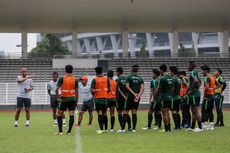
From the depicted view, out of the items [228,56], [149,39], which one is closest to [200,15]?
[228,56]

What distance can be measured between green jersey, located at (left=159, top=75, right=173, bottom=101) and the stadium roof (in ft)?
66.3

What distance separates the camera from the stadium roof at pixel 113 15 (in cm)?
3609

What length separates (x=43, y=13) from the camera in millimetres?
39000

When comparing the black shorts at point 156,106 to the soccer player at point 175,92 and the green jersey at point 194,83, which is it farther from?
the green jersey at point 194,83

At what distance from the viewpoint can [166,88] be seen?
52.0ft

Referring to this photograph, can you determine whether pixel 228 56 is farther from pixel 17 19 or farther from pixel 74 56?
pixel 17 19

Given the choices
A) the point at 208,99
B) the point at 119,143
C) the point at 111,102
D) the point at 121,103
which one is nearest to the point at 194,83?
the point at 208,99

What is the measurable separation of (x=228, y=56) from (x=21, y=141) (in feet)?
120

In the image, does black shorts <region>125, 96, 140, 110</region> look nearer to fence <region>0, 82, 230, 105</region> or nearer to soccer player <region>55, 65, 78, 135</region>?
soccer player <region>55, 65, 78, 135</region>

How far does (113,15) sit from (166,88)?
81.1ft

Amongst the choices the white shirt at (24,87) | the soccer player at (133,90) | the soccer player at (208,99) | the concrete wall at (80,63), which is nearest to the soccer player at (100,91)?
the soccer player at (133,90)

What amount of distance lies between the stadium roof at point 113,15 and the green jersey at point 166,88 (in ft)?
Result: 66.3

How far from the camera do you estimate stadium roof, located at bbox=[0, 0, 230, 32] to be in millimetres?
36094

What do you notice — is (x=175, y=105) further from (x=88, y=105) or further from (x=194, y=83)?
(x=88, y=105)
